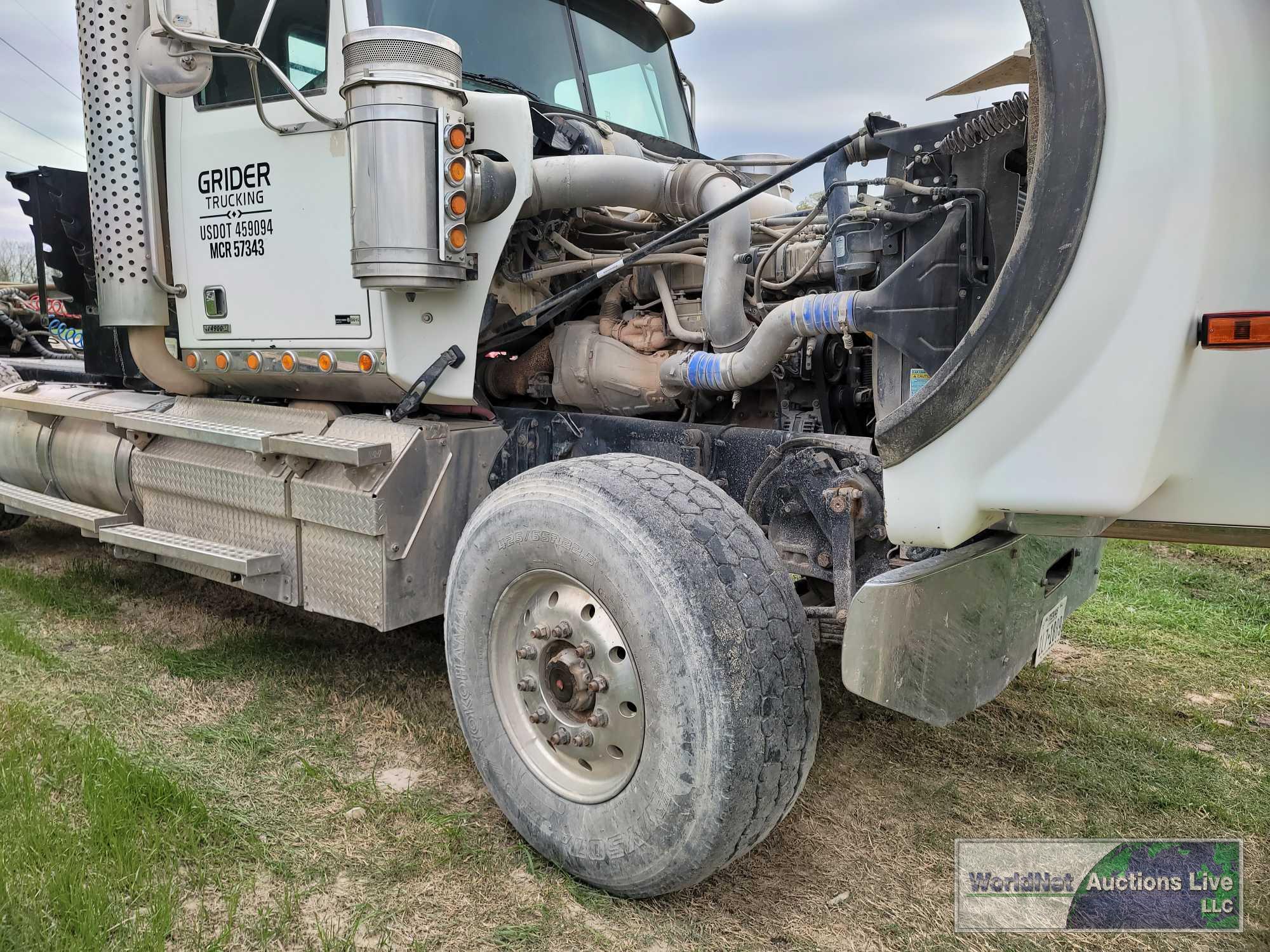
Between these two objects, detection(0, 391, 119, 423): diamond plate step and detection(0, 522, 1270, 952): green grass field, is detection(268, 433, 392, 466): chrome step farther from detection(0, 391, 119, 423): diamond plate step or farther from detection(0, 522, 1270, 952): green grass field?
detection(0, 391, 119, 423): diamond plate step

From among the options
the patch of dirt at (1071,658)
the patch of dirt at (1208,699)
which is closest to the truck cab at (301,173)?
the patch of dirt at (1071,658)

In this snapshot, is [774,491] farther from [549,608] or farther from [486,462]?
[486,462]

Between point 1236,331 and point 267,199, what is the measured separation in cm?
318

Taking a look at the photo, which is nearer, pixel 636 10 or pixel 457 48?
pixel 457 48

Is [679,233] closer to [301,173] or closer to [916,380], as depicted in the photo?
[916,380]

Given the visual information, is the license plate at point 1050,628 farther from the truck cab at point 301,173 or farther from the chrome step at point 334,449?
the chrome step at point 334,449

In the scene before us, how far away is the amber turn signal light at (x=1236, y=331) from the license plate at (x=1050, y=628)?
1271 mm

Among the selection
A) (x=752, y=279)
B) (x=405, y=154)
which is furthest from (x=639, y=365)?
(x=405, y=154)

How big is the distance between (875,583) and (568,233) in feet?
6.68

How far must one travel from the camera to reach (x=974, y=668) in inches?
93.5

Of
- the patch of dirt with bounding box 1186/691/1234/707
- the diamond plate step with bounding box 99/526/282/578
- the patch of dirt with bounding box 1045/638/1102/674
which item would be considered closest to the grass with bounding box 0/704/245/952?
the diamond plate step with bounding box 99/526/282/578

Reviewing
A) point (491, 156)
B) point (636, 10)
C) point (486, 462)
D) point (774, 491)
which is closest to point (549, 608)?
point (774, 491)

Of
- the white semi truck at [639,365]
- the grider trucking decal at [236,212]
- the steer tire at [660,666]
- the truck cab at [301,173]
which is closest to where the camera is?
the white semi truck at [639,365]

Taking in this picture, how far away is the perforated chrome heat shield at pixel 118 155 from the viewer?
146 inches
